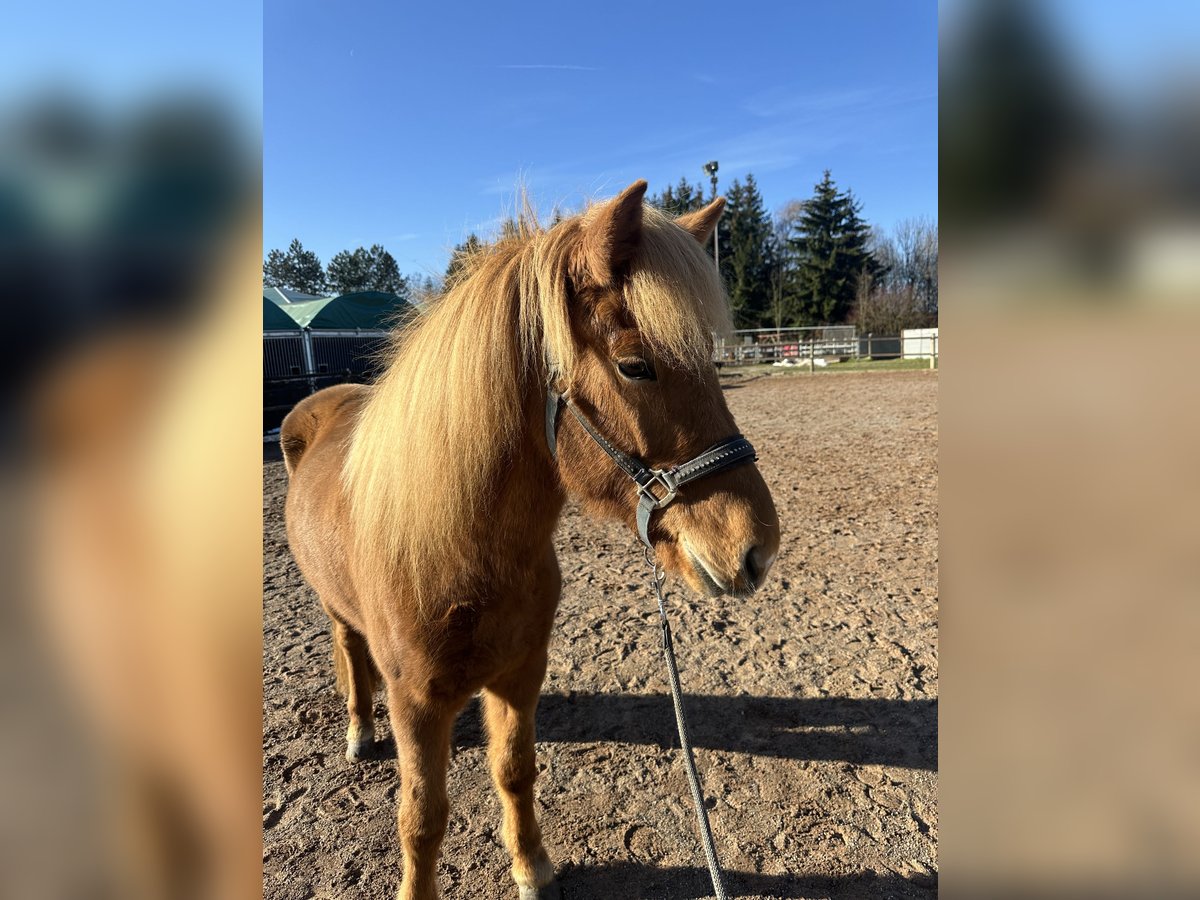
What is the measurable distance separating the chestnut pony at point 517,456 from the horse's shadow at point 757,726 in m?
1.29

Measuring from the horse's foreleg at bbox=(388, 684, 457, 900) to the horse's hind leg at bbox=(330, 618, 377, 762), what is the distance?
45.4 inches


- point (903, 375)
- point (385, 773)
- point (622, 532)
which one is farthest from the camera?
point (903, 375)

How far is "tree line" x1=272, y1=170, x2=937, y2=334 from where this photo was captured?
33.5m

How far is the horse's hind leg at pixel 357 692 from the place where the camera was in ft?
10.8

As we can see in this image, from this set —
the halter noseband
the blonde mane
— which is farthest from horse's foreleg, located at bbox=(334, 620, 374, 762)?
the halter noseband

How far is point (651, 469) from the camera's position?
1718 millimetres

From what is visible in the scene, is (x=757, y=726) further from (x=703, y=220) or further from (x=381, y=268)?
(x=381, y=268)

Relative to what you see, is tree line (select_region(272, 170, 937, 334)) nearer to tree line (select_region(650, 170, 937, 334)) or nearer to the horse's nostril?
tree line (select_region(650, 170, 937, 334))
